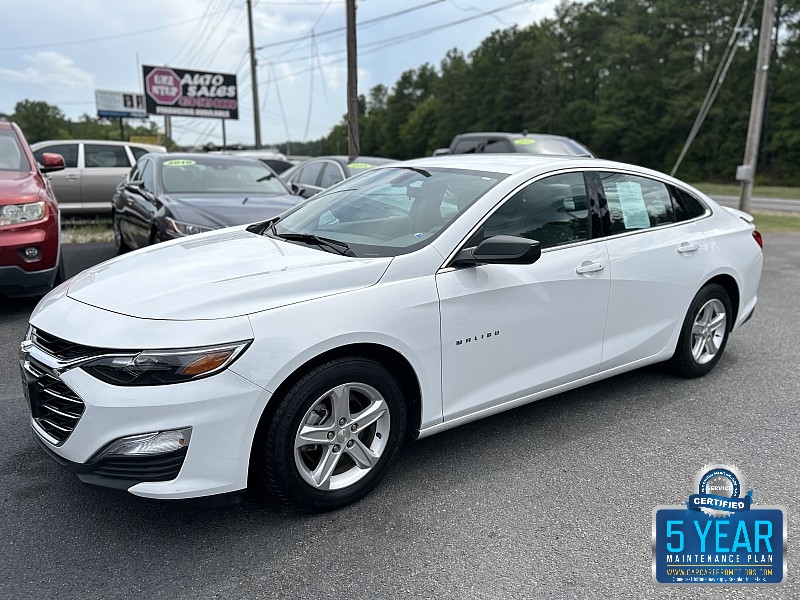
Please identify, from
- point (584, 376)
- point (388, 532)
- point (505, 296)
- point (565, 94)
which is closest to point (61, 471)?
point (388, 532)

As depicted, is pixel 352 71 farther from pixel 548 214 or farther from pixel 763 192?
pixel 763 192

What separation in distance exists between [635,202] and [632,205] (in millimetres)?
50

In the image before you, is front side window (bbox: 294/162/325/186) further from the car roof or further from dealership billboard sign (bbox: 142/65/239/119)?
dealership billboard sign (bbox: 142/65/239/119)

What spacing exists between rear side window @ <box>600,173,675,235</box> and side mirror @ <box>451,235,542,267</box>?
1.11m

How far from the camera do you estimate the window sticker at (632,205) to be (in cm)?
397

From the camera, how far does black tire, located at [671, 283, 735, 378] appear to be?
14.4 feet

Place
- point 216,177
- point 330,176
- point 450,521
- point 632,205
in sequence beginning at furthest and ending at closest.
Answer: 1. point 330,176
2. point 216,177
3. point 632,205
4. point 450,521

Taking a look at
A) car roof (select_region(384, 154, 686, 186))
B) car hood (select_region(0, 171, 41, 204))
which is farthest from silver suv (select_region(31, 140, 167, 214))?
car roof (select_region(384, 154, 686, 186))

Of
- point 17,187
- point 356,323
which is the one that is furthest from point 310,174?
point 356,323

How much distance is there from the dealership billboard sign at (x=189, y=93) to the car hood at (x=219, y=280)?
27.7 m

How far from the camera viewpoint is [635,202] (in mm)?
4066

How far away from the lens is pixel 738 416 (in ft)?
13.0

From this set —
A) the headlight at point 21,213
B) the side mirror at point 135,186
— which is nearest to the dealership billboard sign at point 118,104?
the side mirror at point 135,186

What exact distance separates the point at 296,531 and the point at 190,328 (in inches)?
39.5
